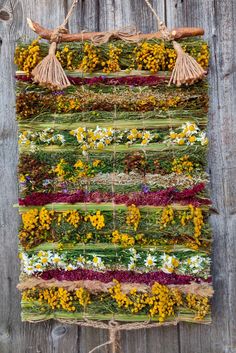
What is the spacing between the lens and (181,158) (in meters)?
1.53

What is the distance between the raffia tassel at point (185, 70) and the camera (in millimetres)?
1500

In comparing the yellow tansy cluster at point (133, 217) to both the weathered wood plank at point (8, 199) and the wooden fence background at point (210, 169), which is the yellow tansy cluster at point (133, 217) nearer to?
the wooden fence background at point (210, 169)

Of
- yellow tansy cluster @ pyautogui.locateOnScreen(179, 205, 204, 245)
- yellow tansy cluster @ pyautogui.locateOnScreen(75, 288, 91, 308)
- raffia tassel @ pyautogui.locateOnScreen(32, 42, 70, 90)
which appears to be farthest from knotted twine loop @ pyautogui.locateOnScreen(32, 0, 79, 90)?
yellow tansy cluster @ pyautogui.locateOnScreen(75, 288, 91, 308)

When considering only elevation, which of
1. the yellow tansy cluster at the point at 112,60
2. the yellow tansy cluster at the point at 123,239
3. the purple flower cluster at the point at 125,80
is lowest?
the yellow tansy cluster at the point at 123,239

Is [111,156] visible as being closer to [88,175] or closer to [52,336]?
[88,175]

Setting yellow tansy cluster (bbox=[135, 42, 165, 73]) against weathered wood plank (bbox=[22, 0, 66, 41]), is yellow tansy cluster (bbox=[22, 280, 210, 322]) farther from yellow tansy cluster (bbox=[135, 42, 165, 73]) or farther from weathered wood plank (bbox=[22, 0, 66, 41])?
weathered wood plank (bbox=[22, 0, 66, 41])

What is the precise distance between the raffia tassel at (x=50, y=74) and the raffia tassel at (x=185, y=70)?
0.36m

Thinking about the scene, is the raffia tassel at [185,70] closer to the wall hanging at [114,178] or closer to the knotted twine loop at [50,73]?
the wall hanging at [114,178]

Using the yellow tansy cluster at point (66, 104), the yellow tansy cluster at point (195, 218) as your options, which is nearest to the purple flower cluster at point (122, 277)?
the yellow tansy cluster at point (195, 218)

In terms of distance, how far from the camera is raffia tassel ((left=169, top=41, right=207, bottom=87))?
1.50m

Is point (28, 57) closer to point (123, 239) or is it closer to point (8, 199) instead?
point (8, 199)

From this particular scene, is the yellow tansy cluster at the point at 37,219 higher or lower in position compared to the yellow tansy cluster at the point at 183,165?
lower

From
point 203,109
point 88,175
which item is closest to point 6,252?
point 88,175

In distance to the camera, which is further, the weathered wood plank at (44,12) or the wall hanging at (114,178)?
the weathered wood plank at (44,12)
